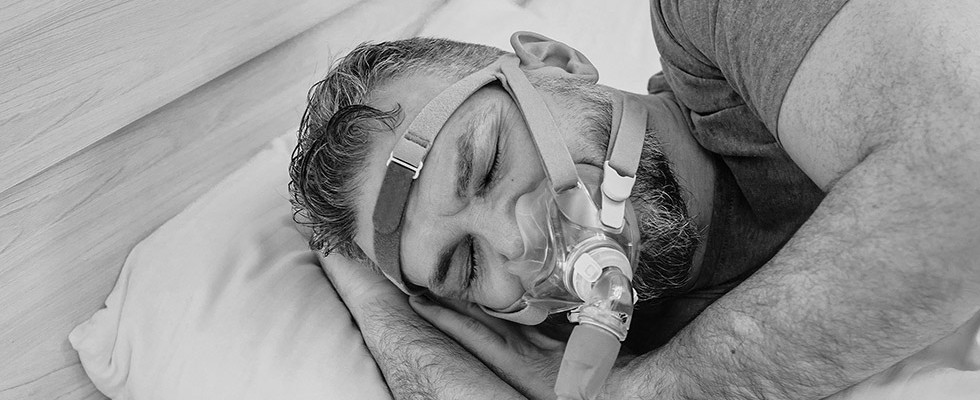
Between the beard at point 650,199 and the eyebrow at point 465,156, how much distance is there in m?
0.14

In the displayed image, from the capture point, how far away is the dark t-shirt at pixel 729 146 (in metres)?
1.21

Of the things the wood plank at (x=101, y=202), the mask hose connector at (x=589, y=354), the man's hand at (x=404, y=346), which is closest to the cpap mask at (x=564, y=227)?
the mask hose connector at (x=589, y=354)

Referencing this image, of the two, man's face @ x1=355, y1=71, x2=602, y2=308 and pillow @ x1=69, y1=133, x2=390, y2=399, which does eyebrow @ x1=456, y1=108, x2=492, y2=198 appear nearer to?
man's face @ x1=355, y1=71, x2=602, y2=308

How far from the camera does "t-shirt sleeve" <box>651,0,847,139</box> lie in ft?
3.62

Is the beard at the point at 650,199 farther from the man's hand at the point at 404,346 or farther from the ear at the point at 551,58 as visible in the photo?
the man's hand at the point at 404,346

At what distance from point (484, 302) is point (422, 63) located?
0.44 meters

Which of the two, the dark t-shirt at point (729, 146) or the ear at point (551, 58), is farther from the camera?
the ear at point (551, 58)

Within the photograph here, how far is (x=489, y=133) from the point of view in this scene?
4.34 ft

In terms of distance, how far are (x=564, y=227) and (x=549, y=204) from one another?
0.14 ft

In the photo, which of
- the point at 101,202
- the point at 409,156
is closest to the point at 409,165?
the point at 409,156

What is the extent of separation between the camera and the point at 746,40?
46.9 inches

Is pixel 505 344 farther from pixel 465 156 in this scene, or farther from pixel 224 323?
pixel 224 323

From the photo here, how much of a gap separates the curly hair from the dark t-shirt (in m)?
0.36

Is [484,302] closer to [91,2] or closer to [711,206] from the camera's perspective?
[711,206]
